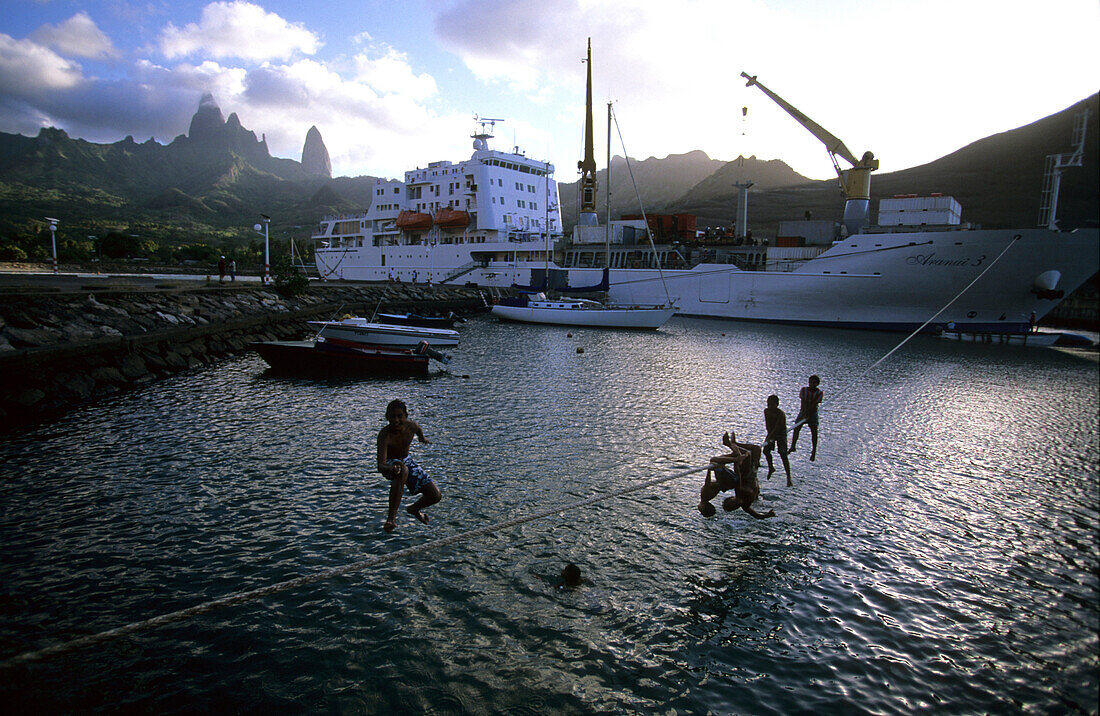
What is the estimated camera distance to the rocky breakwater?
14773 mm

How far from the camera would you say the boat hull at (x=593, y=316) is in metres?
38.4

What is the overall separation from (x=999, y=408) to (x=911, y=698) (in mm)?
16697

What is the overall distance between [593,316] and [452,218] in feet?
88.4

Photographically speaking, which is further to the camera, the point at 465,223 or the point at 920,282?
the point at 465,223

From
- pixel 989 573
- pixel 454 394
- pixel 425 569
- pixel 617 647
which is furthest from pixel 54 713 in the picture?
pixel 454 394

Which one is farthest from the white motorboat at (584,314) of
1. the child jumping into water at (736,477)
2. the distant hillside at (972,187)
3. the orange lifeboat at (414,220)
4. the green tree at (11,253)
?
the green tree at (11,253)

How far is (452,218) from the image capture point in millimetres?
59125

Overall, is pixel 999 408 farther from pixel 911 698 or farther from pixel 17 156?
pixel 17 156

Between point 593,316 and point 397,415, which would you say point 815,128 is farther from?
point 397,415

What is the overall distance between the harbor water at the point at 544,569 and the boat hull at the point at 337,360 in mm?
5483

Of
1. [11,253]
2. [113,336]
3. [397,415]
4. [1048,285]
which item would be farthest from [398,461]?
[11,253]

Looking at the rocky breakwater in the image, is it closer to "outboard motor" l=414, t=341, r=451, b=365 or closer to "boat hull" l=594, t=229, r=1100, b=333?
"outboard motor" l=414, t=341, r=451, b=365

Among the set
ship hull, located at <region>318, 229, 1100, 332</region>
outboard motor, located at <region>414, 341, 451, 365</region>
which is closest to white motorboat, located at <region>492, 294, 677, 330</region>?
ship hull, located at <region>318, 229, 1100, 332</region>

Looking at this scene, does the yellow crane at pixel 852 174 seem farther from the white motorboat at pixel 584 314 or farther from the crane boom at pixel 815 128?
the white motorboat at pixel 584 314
